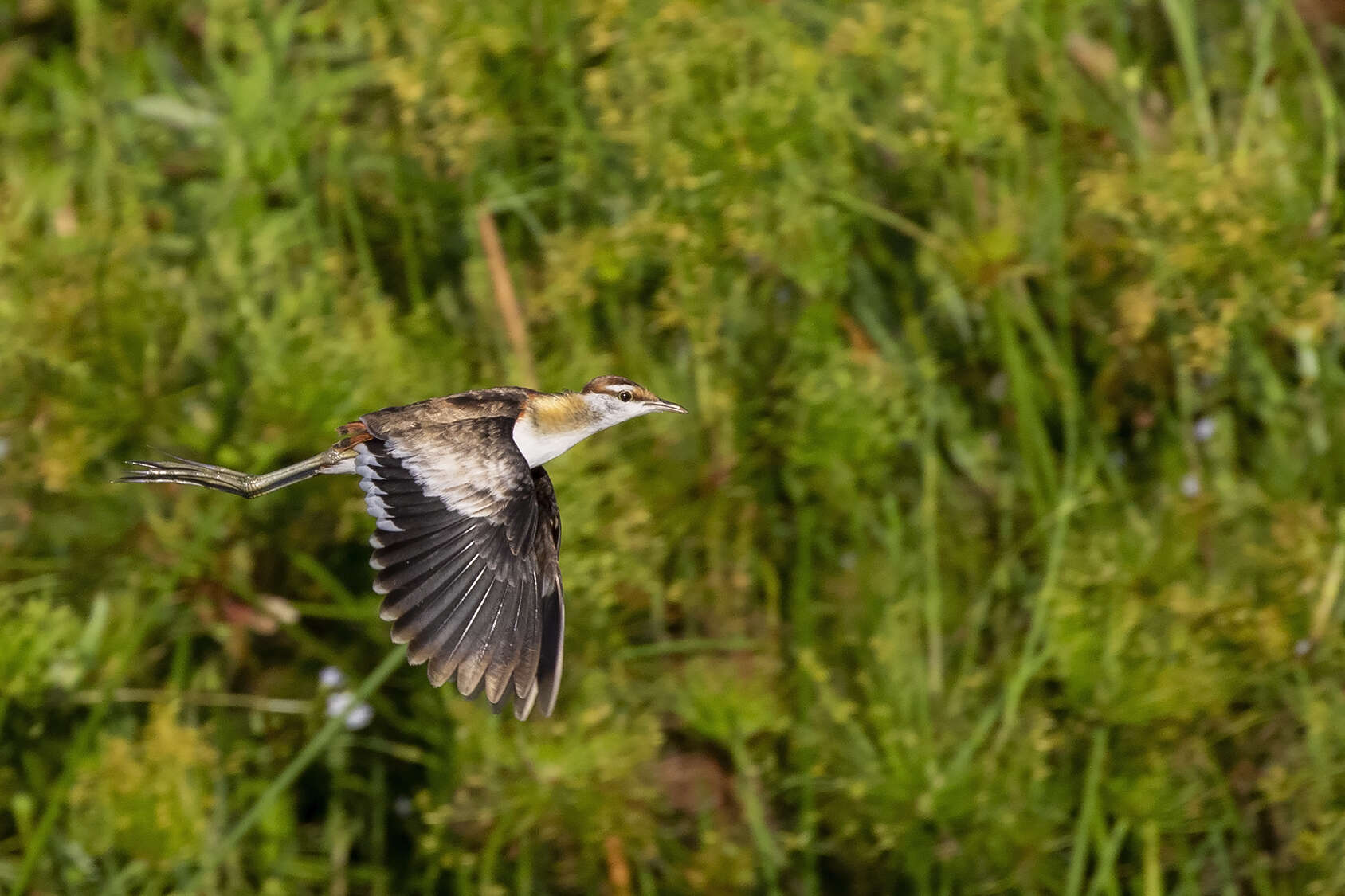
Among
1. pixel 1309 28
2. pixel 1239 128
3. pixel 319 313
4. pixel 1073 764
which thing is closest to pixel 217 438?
pixel 319 313

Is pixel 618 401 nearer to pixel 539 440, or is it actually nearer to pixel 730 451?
pixel 539 440

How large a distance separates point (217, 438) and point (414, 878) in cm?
100

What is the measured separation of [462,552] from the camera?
2.64 meters

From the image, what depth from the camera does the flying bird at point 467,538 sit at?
254 cm

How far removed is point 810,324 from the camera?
3766 mm

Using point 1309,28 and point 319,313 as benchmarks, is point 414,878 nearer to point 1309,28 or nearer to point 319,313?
point 319,313

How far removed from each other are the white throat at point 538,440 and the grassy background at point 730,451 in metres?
0.68

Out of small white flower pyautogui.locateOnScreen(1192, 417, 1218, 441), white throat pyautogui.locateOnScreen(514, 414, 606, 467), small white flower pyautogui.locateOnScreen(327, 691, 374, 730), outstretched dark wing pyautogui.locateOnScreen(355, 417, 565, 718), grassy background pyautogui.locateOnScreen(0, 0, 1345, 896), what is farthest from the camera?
small white flower pyautogui.locateOnScreen(1192, 417, 1218, 441)

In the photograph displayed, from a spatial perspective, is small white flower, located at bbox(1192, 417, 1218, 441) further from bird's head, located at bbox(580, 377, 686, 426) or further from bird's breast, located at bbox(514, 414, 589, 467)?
bird's breast, located at bbox(514, 414, 589, 467)

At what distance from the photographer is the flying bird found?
254 cm

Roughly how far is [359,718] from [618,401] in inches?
48.1

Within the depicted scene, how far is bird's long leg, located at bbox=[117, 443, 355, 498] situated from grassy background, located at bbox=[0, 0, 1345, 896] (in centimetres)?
47

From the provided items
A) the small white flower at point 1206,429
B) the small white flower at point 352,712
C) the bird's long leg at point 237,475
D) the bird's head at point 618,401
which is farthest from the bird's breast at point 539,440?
the small white flower at point 1206,429

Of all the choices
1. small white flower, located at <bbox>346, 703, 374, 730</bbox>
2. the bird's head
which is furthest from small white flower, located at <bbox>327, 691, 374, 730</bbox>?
the bird's head
